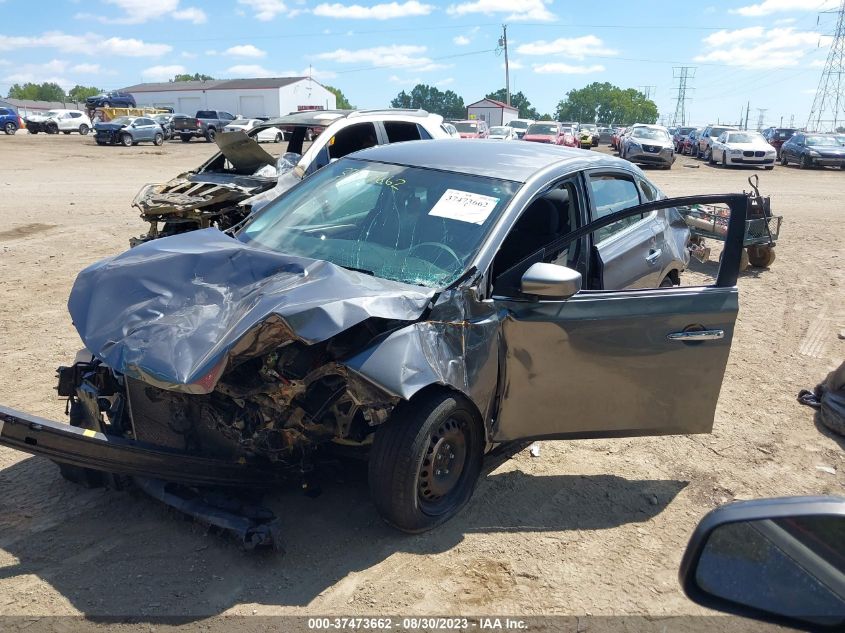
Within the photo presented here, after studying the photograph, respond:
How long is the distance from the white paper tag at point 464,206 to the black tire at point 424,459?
3.47 ft

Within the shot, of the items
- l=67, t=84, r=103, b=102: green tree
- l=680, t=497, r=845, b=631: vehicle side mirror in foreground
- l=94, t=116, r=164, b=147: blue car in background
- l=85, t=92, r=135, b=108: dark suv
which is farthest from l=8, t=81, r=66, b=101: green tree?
l=680, t=497, r=845, b=631: vehicle side mirror in foreground

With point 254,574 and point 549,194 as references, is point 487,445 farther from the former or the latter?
point 549,194

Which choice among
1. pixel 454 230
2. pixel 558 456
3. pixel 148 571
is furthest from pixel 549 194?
pixel 148 571

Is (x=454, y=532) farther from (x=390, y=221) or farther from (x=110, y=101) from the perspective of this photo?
(x=110, y=101)

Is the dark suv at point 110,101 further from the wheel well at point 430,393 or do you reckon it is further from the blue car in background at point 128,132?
the wheel well at point 430,393

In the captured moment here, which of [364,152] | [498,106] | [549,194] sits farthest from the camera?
[498,106]

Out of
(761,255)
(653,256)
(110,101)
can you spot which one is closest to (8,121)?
(110,101)

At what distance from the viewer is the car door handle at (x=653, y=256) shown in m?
5.11

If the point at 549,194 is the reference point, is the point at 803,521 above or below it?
below

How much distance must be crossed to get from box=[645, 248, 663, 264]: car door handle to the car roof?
0.70 meters

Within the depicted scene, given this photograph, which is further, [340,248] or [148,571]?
[340,248]

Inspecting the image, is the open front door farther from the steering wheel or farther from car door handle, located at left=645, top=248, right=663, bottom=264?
car door handle, located at left=645, top=248, right=663, bottom=264

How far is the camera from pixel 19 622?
2.87 metres

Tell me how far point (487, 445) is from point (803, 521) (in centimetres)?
235
